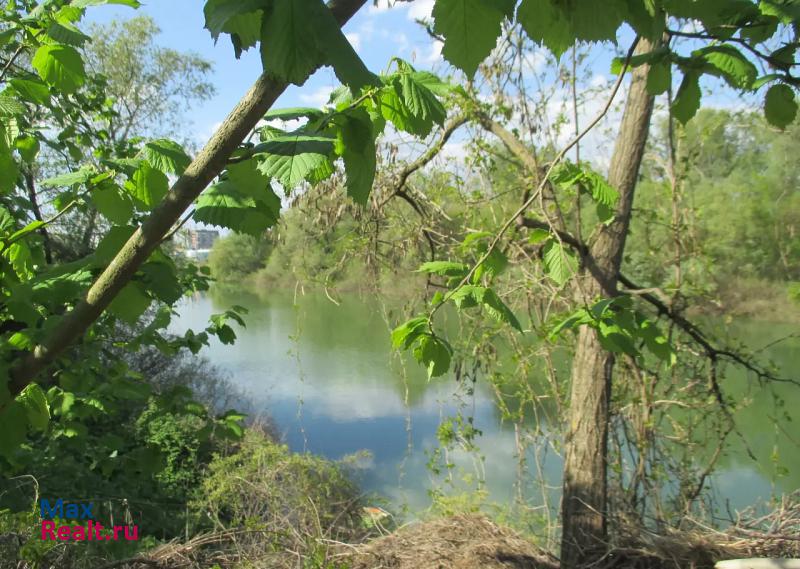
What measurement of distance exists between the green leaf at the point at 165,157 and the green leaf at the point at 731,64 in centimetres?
83

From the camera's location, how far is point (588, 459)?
249 centimetres

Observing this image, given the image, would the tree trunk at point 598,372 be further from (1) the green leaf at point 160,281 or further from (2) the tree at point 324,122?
(1) the green leaf at point 160,281

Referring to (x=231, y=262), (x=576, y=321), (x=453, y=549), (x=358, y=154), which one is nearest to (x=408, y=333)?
(x=576, y=321)

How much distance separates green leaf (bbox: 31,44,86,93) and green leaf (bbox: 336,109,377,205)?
732 mm

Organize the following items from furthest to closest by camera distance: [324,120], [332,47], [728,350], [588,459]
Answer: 1. [728,350]
2. [588,459]
3. [324,120]
4. [332,47]

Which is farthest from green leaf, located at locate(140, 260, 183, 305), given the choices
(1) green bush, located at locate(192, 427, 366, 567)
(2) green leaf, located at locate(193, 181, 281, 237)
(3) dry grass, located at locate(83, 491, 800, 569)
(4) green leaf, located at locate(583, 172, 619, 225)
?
(1) green bush, located at locate(192, 427, 366, 567)

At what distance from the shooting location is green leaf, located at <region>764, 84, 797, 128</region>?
3.00 ft

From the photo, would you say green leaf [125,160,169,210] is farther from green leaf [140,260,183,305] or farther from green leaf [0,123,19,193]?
green leaf [0,123,19,193]

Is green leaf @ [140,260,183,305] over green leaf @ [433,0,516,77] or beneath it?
beneath

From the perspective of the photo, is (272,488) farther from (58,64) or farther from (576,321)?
(58,64)

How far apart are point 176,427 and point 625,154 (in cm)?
559

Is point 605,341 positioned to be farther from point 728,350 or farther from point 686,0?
point 728,350

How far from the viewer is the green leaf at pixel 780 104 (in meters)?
0.92

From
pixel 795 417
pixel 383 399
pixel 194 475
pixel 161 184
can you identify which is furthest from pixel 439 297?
pixel 383 399
